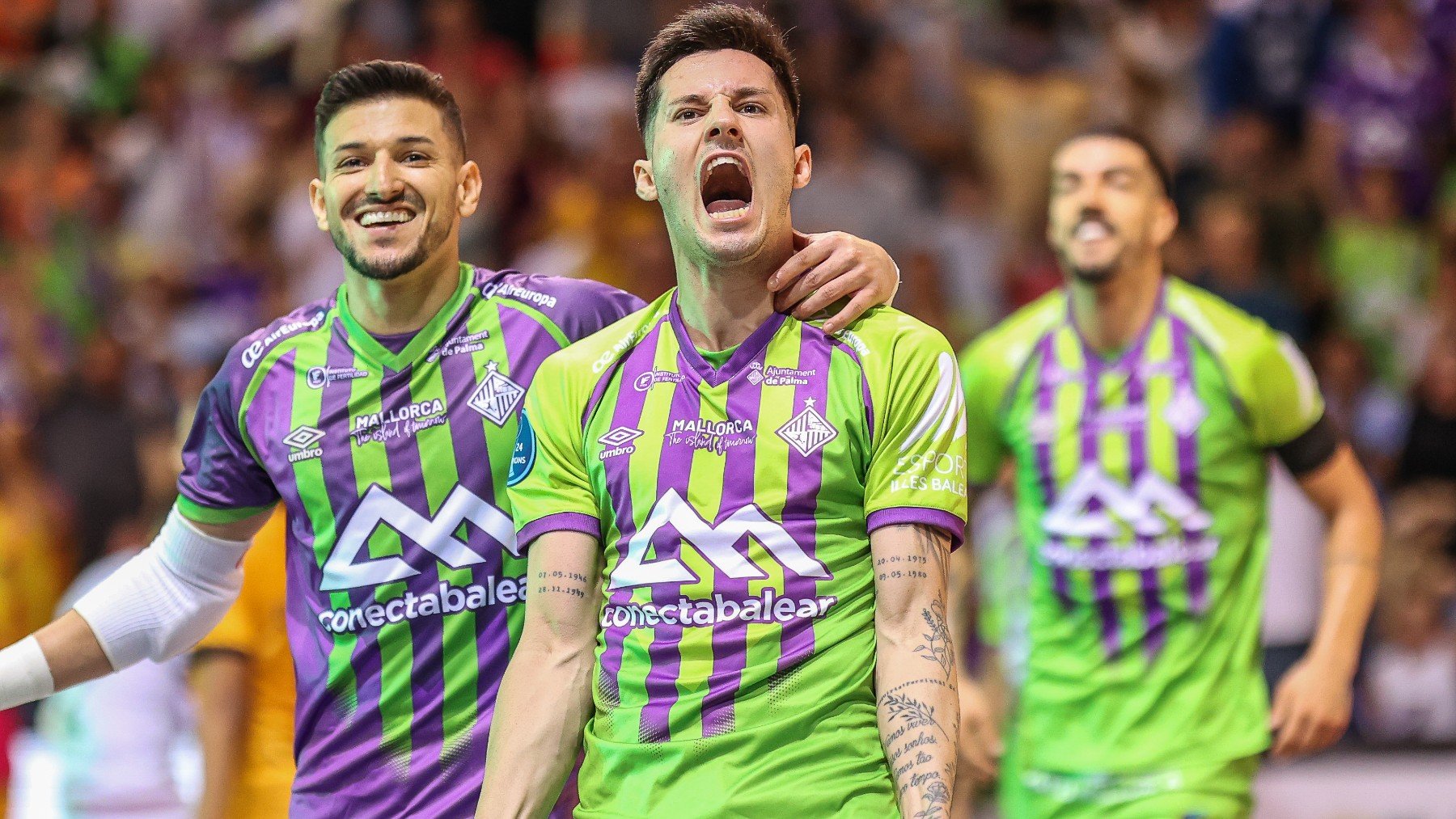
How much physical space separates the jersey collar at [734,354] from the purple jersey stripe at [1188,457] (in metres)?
2.08

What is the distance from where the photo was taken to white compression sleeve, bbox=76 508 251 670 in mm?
4273

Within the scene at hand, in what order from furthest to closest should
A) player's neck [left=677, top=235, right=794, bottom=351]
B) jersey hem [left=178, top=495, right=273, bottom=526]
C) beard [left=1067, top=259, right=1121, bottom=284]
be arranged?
1. beard [left=1067, top=259, right=1121, bottom=284]
2. jersey hem [left=178, top=495, right=273, bottom=526]
3. player's neck [left=677, top=235, right=794, bottom=351]

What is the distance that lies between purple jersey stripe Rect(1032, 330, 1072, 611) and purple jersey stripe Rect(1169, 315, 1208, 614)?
36 cm

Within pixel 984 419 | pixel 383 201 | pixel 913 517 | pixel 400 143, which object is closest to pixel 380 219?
pixel 383 201

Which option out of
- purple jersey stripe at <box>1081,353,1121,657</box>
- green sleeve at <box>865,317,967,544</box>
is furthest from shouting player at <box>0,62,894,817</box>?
purple jersey stripe at <box>1081,353,1121,657</box>

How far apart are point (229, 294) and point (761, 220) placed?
676cm

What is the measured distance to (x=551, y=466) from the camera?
3.56m

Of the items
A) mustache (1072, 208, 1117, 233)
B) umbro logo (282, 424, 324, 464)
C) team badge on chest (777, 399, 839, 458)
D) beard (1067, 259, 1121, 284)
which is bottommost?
team badge on chest (777, 399, 839, 458)

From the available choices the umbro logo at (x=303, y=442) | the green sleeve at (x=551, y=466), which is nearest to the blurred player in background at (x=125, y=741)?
the umbro logo at (x=303, y=442)

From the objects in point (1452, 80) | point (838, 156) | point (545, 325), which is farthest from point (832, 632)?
point (1452, 80)

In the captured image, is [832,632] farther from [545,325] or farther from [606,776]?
[545,325]

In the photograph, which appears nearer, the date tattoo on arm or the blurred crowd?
the date tattoo on arm

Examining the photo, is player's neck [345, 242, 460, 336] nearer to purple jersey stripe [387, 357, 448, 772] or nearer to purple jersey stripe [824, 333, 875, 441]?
purple jersey stripe [387, 357, 448, 772]

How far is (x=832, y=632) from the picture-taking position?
10.8 feet
